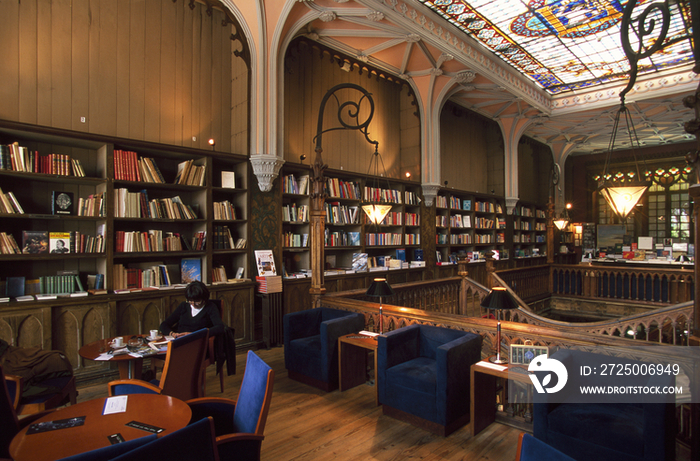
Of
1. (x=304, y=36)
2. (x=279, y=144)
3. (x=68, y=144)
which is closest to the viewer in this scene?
Answer: (x=68, y=144)

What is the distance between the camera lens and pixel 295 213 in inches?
251

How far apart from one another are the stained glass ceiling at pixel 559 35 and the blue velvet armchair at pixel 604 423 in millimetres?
5291

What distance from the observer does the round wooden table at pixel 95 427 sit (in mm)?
1739

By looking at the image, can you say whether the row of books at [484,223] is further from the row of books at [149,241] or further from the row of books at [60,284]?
the row of books at [60,284]

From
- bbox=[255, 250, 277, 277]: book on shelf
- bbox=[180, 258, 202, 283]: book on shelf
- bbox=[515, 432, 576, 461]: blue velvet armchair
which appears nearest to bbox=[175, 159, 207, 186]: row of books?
bbox=[180, 258, 202, 283]: book on shelf

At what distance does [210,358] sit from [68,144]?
9.85ft

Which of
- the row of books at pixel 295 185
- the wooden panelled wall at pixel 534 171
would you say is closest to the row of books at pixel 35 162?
the row of books at pixel 295 185

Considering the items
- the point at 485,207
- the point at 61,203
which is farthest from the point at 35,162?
the point at 485,207

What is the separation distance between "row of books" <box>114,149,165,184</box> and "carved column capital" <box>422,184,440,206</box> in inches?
212

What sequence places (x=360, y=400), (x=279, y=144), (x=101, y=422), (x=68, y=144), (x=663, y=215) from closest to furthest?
(x=101, y=422) → (x=360, y=400) → (x=68, y=144) → (x=279, y=144) → (x=663, y=215)

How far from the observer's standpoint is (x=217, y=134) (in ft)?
19.3

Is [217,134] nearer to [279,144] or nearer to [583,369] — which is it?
[279,144]

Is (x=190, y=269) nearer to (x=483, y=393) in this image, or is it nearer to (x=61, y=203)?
(x=61, y=203)

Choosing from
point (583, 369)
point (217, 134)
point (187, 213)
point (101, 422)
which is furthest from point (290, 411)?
point (217, 134)
